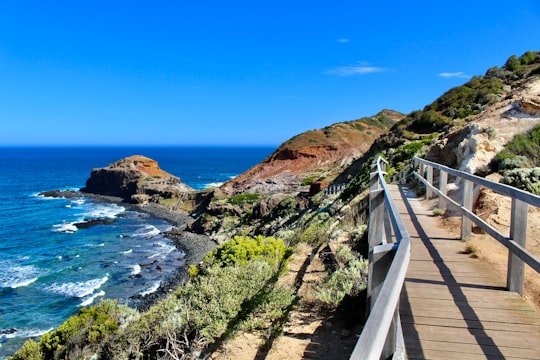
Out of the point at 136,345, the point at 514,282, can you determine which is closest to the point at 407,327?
the point at 514,282

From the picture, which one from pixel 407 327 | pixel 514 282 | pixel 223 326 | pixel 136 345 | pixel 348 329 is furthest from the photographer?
pixel 136 345

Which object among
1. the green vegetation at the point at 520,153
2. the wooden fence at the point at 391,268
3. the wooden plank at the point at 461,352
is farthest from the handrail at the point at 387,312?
the green vegetation at the point at 520,153

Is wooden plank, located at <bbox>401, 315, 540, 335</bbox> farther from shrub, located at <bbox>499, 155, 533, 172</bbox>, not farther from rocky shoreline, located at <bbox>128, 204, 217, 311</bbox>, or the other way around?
rocky shoreline, located at <bbox>128, 204, 217, 311</bbox>

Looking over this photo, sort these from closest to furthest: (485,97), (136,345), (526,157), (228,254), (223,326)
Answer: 1. (223,326)
2. (136,345)
3. (526,157)
4. (228,254)
5. (485,97)

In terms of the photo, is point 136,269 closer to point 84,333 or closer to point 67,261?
point 67,261

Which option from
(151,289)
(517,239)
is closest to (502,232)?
(517,239)

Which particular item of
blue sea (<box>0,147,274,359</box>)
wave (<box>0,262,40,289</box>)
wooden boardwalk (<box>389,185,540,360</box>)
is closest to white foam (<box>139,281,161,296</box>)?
blue sea (<box>0,147,274,359</box>)

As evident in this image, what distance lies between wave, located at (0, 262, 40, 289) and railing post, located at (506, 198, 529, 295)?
30376mm

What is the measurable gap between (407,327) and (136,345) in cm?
643

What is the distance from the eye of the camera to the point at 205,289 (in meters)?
7.39

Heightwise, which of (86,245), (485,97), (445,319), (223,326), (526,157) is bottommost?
(86,245)

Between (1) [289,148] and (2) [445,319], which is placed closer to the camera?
(2) [445,319]

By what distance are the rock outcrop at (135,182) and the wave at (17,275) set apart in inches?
1343

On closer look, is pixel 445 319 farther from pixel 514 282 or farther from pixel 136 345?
pixel 136 345
